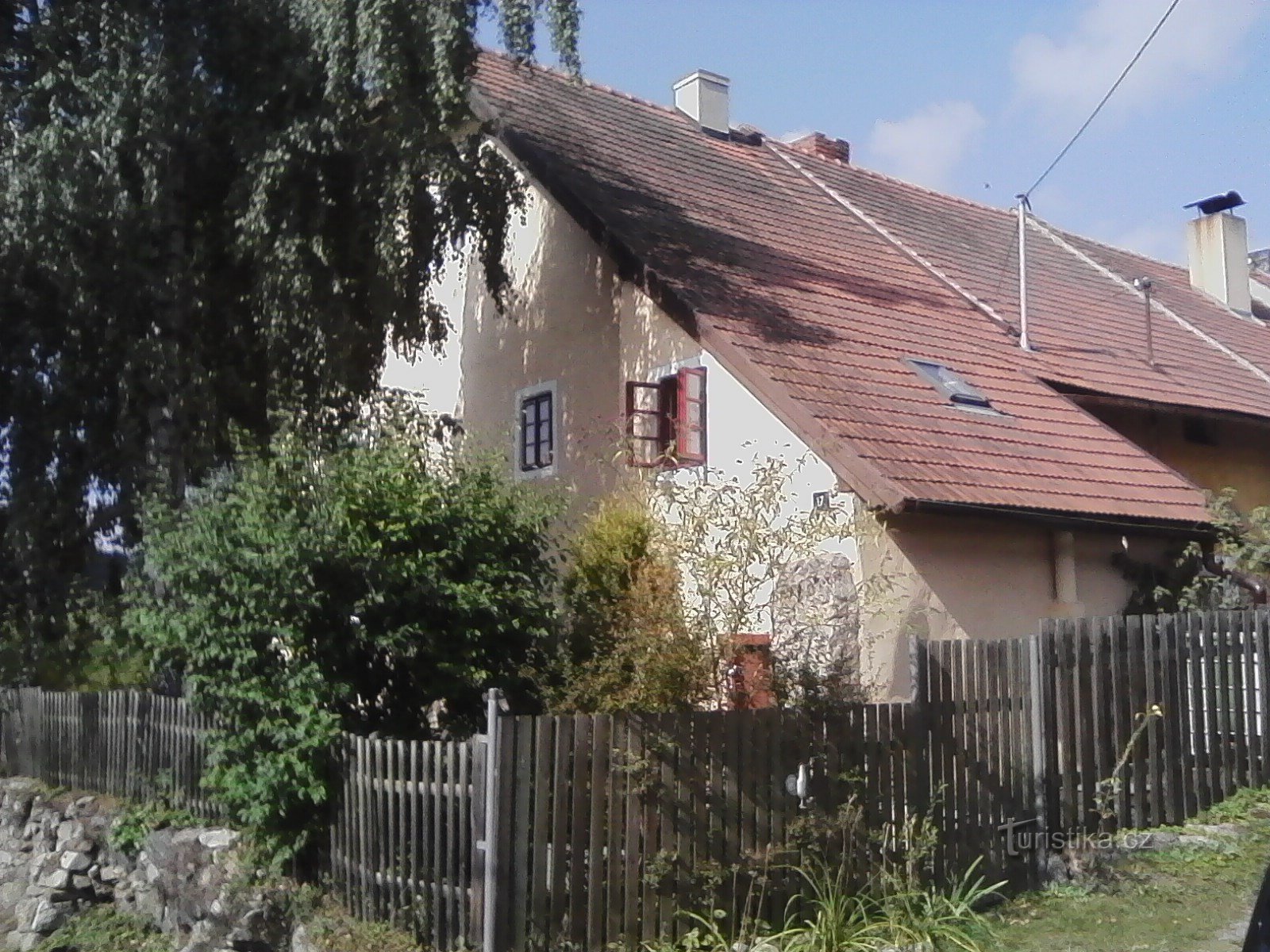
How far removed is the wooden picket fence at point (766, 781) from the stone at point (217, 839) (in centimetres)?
58

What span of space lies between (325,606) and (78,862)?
14.3 ft

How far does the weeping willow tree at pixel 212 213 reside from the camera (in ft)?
37.8

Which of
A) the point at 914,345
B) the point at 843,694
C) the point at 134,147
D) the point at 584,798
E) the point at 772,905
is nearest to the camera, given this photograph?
the point at 584,798

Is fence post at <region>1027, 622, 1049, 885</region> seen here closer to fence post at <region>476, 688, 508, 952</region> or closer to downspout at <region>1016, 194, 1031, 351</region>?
fence post at <region>476, 688, 508, 952</region>

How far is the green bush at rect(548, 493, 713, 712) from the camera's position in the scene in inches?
322

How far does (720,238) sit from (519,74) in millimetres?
3806

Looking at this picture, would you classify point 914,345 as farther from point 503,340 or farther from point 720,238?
point 503,340

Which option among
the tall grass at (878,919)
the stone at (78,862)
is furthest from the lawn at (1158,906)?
the stone at (78,862)

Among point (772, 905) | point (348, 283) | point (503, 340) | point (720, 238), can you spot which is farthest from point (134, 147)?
point (772, 905)

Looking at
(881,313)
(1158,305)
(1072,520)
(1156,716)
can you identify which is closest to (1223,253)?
(1158,305)

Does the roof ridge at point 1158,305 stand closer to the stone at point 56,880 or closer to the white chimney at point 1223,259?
the white chimney at point 1223,259

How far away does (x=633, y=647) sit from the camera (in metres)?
8.21

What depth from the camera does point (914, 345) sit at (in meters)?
14.1

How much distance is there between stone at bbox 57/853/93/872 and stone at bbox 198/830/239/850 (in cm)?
231
